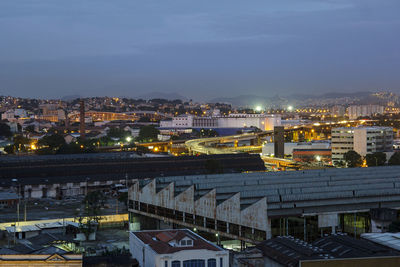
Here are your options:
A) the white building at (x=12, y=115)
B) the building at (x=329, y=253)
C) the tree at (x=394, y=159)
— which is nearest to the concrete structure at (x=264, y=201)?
the building at (x=329, y=253)

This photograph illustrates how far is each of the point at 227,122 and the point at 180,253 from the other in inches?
3081

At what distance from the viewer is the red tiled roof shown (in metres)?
12.0

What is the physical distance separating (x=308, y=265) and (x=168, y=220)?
788 centimetres

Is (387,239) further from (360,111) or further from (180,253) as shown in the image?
(360,111)

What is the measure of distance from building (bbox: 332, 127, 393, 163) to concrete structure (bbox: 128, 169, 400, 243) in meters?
21.9

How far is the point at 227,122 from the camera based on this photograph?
89.8m

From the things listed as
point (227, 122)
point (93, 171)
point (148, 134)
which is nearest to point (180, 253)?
point (93, 171)

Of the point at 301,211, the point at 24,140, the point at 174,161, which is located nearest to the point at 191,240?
the point at 301,211

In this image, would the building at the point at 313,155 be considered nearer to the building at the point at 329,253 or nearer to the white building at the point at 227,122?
the building at the point at 329,253

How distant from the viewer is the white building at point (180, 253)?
460 inches

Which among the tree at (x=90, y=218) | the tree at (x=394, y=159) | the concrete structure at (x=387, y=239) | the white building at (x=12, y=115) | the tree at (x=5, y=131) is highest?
the white building at (x=12, y=115)

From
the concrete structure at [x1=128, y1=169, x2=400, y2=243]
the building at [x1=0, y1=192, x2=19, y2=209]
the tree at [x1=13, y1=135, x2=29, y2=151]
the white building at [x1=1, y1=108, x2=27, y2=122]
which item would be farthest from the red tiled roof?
the white building at [x1=1, y1=108, x2=27, y2=122]

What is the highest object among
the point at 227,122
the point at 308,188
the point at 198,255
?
the point at 227,122

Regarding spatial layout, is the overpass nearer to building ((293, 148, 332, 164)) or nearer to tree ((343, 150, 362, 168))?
building ((293, 148, 332, 164))
